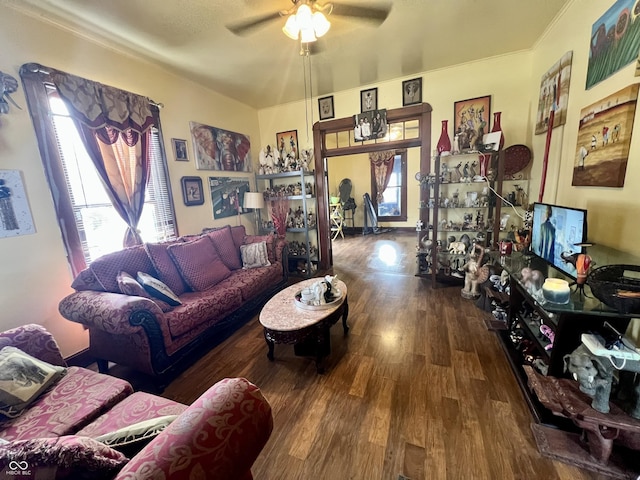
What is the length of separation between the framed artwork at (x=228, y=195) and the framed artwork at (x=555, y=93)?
3.83m

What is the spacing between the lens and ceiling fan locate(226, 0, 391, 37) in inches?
72.0

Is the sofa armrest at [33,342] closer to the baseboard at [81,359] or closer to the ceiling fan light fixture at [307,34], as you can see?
the baseboard at [81,359]

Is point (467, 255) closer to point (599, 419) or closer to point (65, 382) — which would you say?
point (599, 419)

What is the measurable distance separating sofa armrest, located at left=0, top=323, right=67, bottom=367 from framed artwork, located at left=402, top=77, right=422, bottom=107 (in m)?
4.22

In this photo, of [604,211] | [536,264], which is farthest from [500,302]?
[604,211]

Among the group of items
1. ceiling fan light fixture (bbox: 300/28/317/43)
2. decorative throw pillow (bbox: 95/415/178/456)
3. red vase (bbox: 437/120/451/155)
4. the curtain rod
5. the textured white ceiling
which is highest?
the textured white ceiling

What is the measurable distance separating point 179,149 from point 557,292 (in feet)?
12.3

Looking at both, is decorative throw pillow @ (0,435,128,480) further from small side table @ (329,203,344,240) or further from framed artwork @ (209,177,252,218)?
small side table @ (329,203,344,240)

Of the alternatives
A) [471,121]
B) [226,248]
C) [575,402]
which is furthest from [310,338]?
[471,121]

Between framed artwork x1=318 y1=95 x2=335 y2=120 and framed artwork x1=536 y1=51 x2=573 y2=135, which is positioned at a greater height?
framed artwork x1=318 y1=95 x2=335 y2=120

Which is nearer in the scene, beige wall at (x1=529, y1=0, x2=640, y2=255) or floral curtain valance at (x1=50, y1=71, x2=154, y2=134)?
beige wall at (x1=529, y1=0, x2=640, y2=255)

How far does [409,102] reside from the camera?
351 cm

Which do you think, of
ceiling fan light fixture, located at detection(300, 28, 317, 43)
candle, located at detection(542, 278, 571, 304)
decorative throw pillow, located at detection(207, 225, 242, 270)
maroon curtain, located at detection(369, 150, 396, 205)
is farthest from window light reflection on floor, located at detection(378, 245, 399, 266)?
ceiling fan light fixture, located at detection(300, 28, 317, 43)

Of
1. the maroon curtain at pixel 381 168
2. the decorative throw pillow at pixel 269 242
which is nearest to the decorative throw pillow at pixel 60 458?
the decorative throw pillow at pixel 269 242
